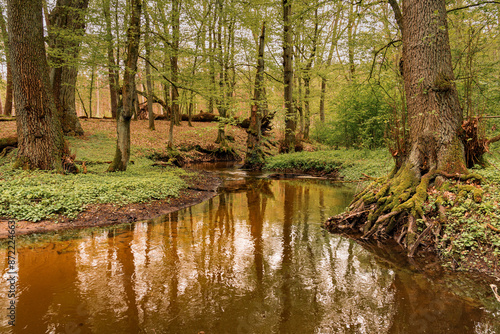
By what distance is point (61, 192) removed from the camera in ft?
20.2

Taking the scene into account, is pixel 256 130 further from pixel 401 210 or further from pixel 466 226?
pixel 466 226

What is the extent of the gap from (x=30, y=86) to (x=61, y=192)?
153 inches

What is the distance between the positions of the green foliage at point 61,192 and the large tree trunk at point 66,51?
5283mm

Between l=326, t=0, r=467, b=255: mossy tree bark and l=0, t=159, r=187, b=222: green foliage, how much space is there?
5493 mm

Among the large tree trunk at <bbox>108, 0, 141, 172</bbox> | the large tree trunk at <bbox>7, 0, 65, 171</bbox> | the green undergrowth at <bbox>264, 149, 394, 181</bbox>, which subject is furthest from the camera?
the green undergrowth at <bbox>264, 149, 394, 181</bbox>

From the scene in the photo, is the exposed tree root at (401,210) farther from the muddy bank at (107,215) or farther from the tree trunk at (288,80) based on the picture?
the tree trunk at (288,80)

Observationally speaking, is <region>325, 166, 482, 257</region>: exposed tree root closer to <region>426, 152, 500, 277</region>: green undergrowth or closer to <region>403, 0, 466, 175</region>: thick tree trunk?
<region>426, 152, 500, 277</region>: green undergrowth

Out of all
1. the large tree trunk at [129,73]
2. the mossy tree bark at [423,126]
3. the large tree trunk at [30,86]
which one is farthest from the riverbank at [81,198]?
the mossy tree bark at [423,126]

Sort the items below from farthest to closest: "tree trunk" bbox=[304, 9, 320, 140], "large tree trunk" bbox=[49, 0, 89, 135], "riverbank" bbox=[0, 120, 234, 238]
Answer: "tree trunk" bbox=[304, 9, 320, 140]
"large tree trunk" bbox=[49, 0, 89, 135]
"riverbank" bbox=[0, 120, 234, 238]

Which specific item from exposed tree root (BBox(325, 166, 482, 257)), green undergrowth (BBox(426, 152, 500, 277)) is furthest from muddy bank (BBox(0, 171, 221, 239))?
green undergrowth (BBox(426, 152, 500, 277))

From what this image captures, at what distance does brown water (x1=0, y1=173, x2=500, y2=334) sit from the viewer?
279cm

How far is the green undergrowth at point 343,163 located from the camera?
1094 centimetres

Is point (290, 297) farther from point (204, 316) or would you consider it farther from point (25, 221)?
point (25, 221)

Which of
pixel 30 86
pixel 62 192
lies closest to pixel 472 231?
pixel 62 192
